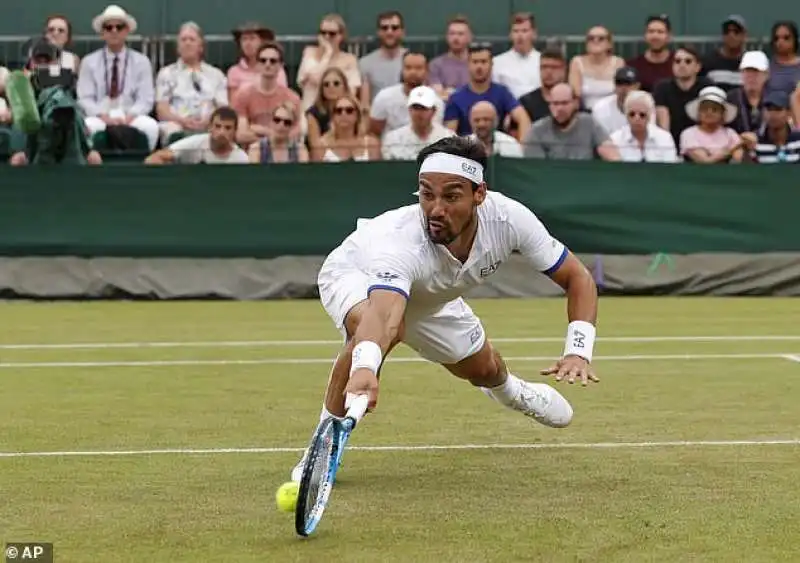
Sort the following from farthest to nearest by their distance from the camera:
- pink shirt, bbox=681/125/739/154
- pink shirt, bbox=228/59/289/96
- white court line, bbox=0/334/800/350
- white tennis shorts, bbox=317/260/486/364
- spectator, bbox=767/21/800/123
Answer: spectator, bbox=767/21/800/123, pink shirt, bbox=228/59/289/96, pink shirt, bbox=681/125/739/154, white court line, bbox=0/334/800/350, white tennis shorts, bbox=317/260/486/364

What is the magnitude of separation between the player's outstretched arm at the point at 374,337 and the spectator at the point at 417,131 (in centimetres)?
983

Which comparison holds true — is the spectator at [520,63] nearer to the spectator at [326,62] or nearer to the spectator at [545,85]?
the spectator at [545,85]

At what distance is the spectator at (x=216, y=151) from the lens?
1677 cm

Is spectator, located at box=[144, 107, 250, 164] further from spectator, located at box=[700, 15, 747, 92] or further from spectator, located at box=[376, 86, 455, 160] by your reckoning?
spectator, located at box=[700, 15, 747, 92]

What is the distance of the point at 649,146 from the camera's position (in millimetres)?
17328

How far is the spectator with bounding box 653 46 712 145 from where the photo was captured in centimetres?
1830

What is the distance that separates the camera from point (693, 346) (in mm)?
12641

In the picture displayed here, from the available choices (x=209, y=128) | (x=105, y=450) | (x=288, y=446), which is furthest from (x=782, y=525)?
(x=209, y=128)

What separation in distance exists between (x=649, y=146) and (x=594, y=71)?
1854 millimetres

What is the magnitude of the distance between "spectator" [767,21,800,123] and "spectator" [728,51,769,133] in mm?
472

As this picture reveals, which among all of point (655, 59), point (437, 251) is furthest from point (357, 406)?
point (655, 59)

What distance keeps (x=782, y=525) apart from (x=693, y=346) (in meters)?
6.52

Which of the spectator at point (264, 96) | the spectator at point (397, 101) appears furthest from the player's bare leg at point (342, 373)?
the spectator at point (264, 96)

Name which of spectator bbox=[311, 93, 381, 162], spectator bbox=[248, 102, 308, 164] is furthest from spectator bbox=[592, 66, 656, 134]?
spectator bbox=[248, 102, 308, 164]
